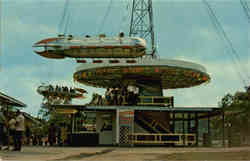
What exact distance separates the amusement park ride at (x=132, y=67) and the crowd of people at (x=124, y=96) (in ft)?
2.36

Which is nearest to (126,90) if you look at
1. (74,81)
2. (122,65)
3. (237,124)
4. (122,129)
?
(122,65)

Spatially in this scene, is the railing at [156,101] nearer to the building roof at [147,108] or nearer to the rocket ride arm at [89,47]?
the building roof at [147,108]

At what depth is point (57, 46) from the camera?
26.1 metres

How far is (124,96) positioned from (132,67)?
2.32 m

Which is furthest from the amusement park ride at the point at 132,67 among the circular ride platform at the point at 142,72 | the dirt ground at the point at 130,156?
the dirt ground at the point at 130,156

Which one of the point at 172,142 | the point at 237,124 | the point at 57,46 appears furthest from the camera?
the point at 237,124

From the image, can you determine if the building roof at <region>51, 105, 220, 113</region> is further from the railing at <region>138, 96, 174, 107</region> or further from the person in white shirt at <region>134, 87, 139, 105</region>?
the person in white shirt at <region>134, 87, 139, 105</region>

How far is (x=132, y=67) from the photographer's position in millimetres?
31469

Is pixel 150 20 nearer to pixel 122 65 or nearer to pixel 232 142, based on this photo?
pixel 122 65

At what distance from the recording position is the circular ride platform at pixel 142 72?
31125 mm

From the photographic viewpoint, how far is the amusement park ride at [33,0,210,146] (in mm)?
26516

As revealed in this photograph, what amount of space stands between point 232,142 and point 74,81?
50.8 feet

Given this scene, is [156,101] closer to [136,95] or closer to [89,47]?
[136,95]

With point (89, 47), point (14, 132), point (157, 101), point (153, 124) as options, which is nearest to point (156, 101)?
point (157, 101)
